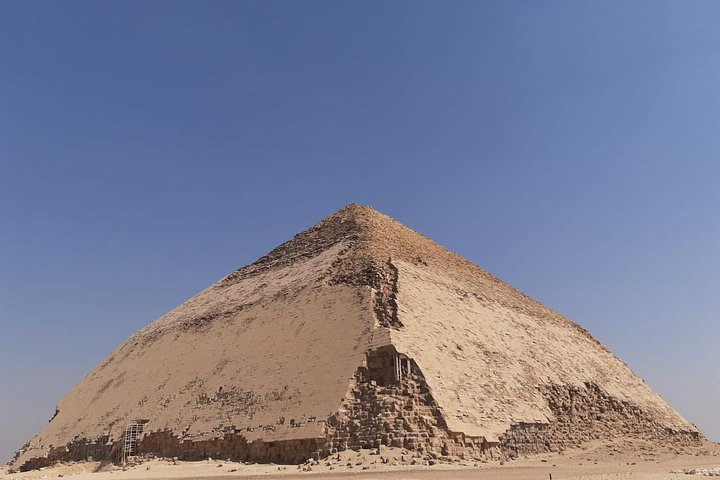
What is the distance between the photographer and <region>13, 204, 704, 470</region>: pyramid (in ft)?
54.4

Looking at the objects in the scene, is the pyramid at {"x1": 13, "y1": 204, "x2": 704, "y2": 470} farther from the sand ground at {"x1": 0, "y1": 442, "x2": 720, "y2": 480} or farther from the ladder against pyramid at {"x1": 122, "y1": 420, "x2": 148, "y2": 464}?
the sand ground at {"x1": 0, "y1": 442, "x2": 720, "y2": 480}

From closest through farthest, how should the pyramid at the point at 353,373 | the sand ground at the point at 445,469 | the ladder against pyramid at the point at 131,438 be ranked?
the sand ground at the point at 445,469 < the pyramid at the point at 353,373 < the ladder against pyramid at the point at 131,438

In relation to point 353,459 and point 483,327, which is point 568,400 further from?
point 353,459

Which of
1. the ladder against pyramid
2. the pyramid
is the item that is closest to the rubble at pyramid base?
the pyramid

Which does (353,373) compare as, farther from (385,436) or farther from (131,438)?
(131,438)

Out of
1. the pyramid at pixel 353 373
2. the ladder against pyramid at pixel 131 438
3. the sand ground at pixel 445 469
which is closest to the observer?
the sand ground at pixel 445 469

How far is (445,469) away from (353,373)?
3870mm

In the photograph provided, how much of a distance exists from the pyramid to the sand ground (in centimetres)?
60

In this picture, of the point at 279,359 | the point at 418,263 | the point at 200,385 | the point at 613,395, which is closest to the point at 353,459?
the point at 279,359

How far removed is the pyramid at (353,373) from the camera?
1659 cm

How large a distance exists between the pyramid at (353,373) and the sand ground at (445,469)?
0.60 metres

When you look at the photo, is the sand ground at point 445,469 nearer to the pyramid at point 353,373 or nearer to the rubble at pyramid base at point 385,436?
the rubble at pyramid base at point 385,436

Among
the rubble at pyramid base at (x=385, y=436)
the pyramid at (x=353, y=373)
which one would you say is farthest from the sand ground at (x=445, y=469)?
the pyramid at (x=353, y=373)

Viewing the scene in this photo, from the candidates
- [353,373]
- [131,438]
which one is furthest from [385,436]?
[131,438]
